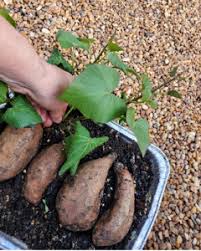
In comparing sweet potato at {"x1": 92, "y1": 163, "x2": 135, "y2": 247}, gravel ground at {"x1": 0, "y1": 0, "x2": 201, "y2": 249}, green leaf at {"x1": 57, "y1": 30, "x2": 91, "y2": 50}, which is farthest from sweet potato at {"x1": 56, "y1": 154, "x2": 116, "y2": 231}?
gravel ground at {"x1": 0, "y1": 0, "x2": 201, "y2": 249}

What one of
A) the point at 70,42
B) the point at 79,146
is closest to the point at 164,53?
the point at 70,42

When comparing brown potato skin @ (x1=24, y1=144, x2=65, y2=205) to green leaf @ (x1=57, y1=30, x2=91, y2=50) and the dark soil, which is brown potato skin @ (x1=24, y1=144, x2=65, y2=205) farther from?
green leaf @ (x1=57, y1=30, x2=91, y2=50)

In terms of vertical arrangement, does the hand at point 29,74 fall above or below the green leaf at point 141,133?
above

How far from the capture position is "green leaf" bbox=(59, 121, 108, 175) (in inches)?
41.9

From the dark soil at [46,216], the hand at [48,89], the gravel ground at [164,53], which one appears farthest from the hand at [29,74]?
the gravel ground at [164,53]

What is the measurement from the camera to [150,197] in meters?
1.18

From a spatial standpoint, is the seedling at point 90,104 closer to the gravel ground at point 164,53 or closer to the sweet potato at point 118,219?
the sweet potato at point 118,219

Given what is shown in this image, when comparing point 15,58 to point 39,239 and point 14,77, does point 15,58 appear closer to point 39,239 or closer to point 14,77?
point 14,77

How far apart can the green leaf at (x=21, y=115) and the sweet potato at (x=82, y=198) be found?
0.60 feet

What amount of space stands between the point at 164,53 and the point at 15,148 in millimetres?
987

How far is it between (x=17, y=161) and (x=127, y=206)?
29cm

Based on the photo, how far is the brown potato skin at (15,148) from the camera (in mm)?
1136

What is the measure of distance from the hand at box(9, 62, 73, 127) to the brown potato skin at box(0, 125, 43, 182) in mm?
86

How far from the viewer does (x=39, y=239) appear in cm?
114
